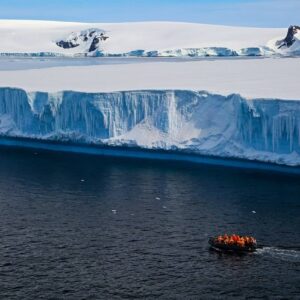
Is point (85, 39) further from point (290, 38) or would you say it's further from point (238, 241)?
point (238, 241)

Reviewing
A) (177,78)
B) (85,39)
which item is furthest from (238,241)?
(85,39)

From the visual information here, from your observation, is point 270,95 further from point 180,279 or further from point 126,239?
point 180,279

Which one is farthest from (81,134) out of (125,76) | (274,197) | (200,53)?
(200,53)

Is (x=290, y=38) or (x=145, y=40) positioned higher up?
(x=145, y=40)

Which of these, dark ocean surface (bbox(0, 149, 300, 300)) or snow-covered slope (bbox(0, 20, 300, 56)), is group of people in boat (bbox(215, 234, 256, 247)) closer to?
dark ocean surface (bbox(0, 149, 300, 300))

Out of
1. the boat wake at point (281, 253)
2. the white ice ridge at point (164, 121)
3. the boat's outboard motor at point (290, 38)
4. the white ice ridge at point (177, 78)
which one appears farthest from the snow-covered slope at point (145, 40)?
the boat wake at point (281, 253)

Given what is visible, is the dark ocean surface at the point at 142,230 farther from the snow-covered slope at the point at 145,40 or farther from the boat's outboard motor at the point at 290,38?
the snow-covered slope at the point at 145,40
